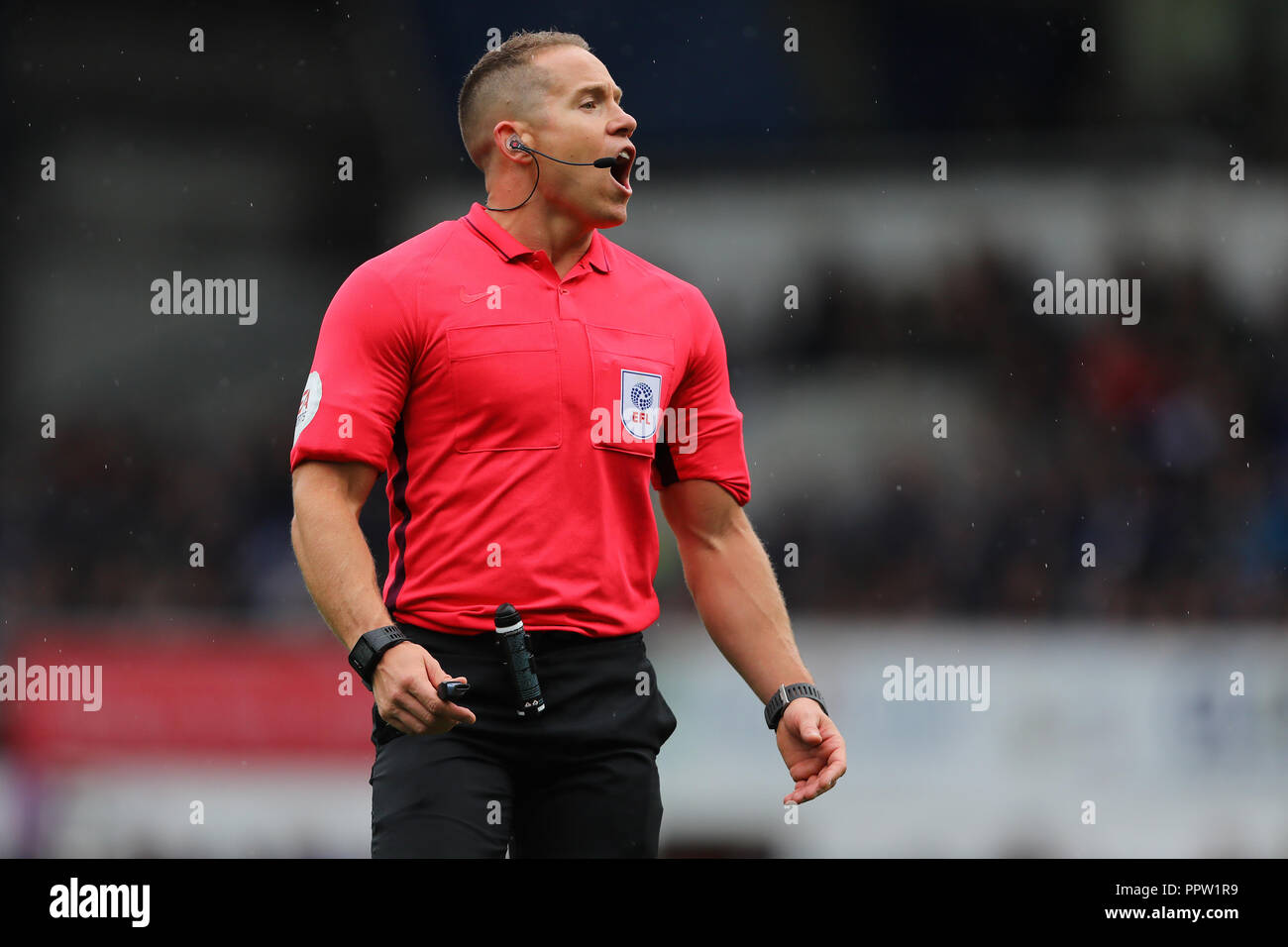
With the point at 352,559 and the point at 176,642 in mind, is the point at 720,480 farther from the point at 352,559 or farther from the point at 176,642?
the point at 176,642

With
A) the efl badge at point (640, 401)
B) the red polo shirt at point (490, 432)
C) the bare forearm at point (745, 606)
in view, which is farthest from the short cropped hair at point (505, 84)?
the bare forearm at point (745, 606)

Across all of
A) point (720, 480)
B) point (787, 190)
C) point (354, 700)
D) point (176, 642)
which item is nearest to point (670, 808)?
point (354, 700)

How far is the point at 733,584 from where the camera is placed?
3.58 m

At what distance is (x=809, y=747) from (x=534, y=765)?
0.57 meters

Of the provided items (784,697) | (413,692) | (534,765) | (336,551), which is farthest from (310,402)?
(784,697)

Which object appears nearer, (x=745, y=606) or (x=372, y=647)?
(x=372, y=647)

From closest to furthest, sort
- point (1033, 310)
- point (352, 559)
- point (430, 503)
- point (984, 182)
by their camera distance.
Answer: point (352, 559)
point (430, 503)
point (1033, 310)
point (984, 182)

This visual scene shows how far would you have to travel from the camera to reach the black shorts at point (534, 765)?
313 centimetres

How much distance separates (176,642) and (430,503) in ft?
19.6

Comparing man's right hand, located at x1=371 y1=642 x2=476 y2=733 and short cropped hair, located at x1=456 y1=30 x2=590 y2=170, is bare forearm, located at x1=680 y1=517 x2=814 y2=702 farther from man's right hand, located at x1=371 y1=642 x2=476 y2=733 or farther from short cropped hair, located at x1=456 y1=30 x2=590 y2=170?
short cropped hair, located at x1=456 y1=30 x2=590 y2=170

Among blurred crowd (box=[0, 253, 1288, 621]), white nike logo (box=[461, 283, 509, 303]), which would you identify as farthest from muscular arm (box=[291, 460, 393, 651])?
blurred crowd (box=[0, 253, 1288, 621])

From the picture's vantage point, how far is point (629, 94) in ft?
38.3

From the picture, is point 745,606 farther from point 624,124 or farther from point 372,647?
point 624,124

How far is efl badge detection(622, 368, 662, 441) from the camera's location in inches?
133
